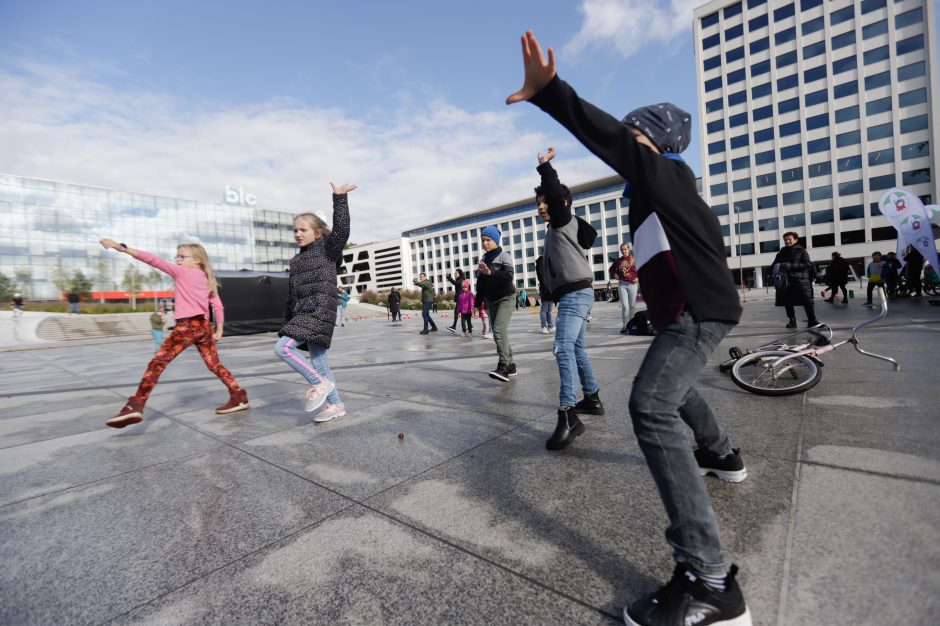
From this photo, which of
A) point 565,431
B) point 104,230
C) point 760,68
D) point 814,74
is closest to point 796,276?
point 565,431

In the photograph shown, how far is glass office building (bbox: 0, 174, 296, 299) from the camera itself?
57.8 metres

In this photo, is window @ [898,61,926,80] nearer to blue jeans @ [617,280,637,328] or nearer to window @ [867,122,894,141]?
window @ [867,122,894,141]

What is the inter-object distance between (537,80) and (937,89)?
6897 centimetres

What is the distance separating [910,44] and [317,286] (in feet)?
233

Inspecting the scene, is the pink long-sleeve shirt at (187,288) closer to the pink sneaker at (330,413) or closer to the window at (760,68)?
the pink sneaker at (330,413)

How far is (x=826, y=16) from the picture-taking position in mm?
51438

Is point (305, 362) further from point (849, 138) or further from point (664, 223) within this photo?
point (849, 138)

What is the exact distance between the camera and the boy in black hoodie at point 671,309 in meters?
1.33

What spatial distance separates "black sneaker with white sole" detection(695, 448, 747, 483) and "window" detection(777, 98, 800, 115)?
226ft

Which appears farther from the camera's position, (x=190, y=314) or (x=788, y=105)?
(x=788, y=105)

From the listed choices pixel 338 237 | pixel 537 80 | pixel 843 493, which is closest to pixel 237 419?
pixel 338 237

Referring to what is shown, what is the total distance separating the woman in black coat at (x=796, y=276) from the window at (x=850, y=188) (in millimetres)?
58144

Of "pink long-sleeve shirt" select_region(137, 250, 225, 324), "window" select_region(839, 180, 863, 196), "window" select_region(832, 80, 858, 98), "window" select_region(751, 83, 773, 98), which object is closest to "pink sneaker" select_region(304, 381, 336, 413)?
"pink long-sleeve shirt" select_region(137, 250, 225, 324)

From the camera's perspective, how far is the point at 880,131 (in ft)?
161
